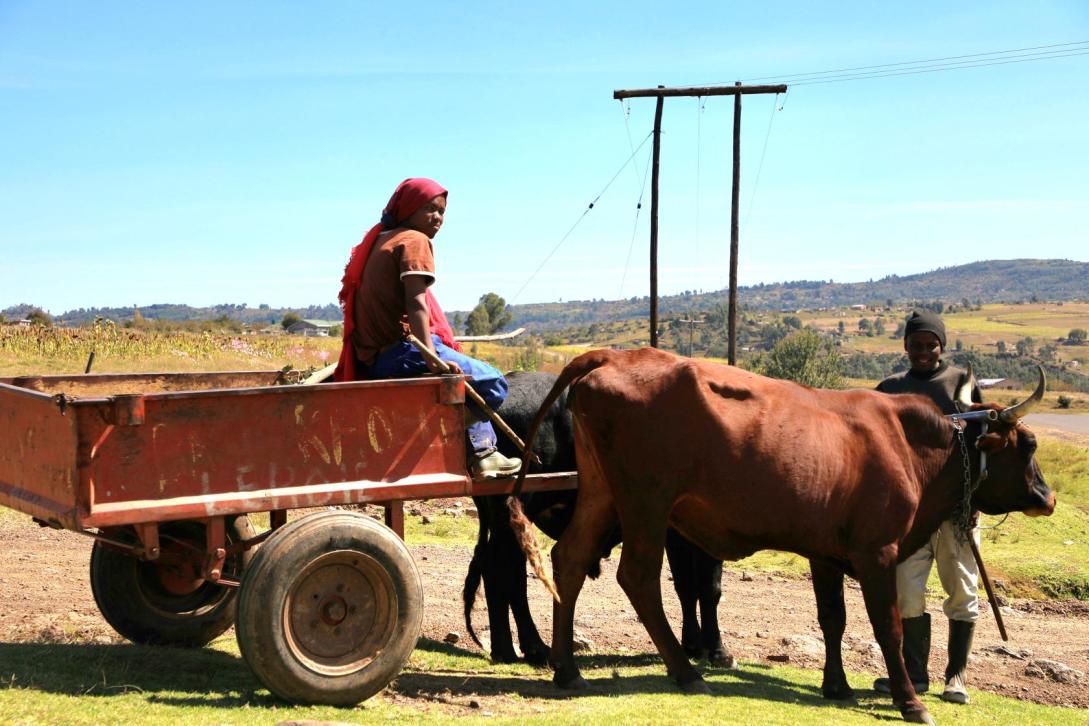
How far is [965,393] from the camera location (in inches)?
295

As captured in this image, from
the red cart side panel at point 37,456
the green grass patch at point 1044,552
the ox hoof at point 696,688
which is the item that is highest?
the red cart side panel at point 37,456

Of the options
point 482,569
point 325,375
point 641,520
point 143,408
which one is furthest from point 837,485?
point 143,408

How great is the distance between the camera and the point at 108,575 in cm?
675

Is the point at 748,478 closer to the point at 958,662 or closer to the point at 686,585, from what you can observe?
the point at 686,585

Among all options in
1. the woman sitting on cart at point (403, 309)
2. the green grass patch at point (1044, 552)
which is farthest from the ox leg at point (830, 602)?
the green grass patch at point (1044, 552)

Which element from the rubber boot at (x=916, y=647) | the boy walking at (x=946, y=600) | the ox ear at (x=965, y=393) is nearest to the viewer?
the boy walking at (x=946, y=600)

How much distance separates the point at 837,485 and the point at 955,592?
1.29 m

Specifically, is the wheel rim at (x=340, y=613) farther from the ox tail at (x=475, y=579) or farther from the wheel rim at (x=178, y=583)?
the ox tail at (x=475, y=579)

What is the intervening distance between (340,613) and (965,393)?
4.58m

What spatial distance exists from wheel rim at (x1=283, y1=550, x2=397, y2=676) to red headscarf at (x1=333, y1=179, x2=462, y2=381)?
4.70ft

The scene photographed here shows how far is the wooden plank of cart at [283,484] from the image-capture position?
5.22m

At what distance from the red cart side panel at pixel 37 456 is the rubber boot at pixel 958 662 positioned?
5399mm

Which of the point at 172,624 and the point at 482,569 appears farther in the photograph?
the point at 482,569

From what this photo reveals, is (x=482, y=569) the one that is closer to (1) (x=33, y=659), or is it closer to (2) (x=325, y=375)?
(2) (x=325, y=375)
